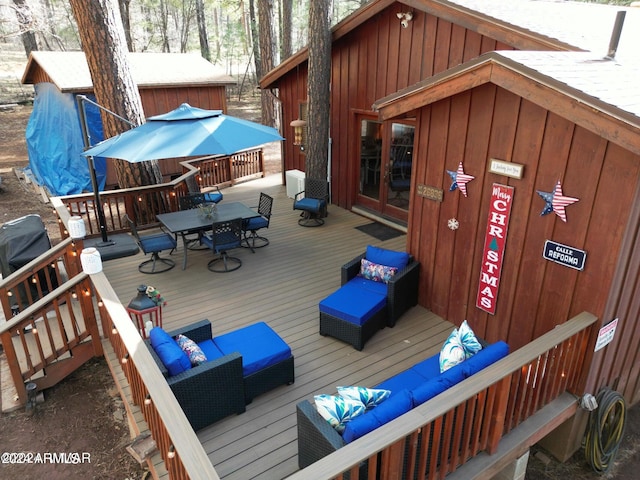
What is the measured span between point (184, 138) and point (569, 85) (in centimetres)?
441

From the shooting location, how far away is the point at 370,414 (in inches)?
108

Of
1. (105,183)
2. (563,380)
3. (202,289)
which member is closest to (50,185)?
(105,183)

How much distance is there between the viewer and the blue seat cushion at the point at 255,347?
386 centimetres

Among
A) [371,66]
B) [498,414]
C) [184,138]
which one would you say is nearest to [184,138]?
[184,138]

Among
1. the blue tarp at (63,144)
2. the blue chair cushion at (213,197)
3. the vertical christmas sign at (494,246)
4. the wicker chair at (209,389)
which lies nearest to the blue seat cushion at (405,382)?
the wicker chair at (209,389)

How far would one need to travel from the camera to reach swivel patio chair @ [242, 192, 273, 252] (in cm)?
716

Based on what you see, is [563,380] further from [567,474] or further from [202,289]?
[202,289]

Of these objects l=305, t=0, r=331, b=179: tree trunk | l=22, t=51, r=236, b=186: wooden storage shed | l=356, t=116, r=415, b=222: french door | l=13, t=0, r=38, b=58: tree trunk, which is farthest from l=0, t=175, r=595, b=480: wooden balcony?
l=13, t=0, r=38, b=58: tree trunk

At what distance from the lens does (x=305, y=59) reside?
895cm

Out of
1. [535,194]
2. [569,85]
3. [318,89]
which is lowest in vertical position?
[535,194]

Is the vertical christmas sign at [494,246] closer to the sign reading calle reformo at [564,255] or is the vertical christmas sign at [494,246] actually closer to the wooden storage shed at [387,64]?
the sign reading calle reformo at [564,255]

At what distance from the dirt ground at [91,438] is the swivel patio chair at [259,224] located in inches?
114

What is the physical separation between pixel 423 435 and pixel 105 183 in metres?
11.1

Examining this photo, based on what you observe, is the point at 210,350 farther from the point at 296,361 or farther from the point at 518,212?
the point at 518,212
